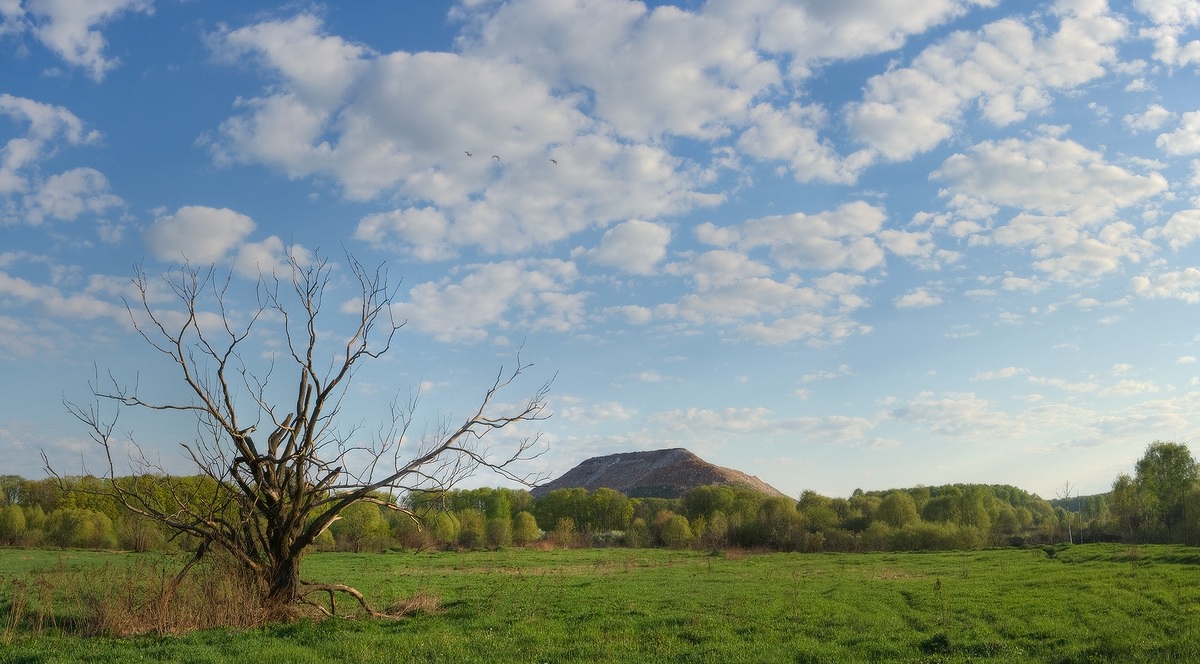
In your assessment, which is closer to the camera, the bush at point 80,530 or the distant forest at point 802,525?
the bush at point 80,530

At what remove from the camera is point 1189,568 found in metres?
30.2

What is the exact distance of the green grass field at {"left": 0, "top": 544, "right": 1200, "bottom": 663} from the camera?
13516 mm

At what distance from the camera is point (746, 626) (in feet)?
57.4

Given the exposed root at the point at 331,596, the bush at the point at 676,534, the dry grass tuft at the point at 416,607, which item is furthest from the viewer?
the bush at the point at 676,534

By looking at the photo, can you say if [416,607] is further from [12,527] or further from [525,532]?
[525,532]

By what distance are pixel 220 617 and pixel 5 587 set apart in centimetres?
1590

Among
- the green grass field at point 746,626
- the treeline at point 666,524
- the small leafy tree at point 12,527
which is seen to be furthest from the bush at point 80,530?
the green grass field at point 746,626

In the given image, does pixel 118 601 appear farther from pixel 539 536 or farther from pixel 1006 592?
pixel 539 536

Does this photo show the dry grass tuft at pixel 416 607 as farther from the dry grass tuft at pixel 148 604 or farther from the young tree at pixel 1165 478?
the young tree at pixel 1165 478

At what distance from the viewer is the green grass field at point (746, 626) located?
13516 mm

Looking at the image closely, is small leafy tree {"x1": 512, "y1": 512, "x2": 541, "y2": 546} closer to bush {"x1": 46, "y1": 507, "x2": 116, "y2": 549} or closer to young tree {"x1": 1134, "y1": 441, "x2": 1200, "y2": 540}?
bush {"x1": 46, "y1": 507, "x2": 116, "y2": 549}

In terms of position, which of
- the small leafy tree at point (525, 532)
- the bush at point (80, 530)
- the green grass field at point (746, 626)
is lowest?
the small leafy tree at point (525, 532)

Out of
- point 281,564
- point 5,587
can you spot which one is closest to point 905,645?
point 281,564

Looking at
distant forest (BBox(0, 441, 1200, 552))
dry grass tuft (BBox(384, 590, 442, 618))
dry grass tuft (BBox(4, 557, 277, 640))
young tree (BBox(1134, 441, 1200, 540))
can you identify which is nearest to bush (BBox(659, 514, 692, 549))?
distant forest (BBox(0, 441, 1200, 552))
